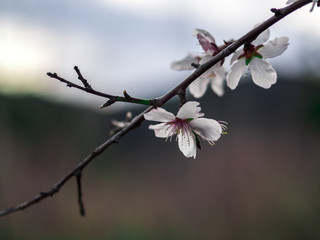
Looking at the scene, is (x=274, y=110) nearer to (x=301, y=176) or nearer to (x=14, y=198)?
(x=301, y=176)

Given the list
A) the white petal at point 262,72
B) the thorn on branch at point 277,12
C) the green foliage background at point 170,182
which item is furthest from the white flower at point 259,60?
the green foliage background at point 170,182

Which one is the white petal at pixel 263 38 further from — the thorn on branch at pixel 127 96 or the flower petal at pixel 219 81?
the thorn on branch at pixel 127 96

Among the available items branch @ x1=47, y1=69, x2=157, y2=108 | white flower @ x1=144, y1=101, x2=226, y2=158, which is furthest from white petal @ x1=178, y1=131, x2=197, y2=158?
branch @ x1=47, y1=69, x2=157, y2=108

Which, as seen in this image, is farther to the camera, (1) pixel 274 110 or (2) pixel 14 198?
(1) pixel 274 110

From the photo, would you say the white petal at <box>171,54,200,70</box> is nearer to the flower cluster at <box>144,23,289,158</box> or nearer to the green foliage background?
the flower cluster at <box>144,23,289,158</box>

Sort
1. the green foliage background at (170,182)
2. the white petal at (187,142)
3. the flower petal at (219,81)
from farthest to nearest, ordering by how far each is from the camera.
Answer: the green foliage background at (170,182)
the flower petal at (219,81)
the white petal at (187,142)

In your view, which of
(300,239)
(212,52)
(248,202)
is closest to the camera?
(212,52)

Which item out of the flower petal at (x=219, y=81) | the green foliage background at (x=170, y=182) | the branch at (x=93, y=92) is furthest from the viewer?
the green foliage background at (x=170, y=182)

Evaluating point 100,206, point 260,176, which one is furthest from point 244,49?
point 100,206
